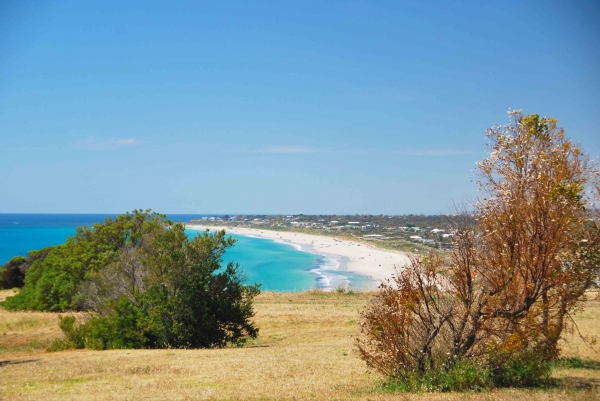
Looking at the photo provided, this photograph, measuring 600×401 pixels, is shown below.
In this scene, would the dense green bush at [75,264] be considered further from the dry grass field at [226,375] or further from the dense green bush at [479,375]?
the dense green bush at [479,375]

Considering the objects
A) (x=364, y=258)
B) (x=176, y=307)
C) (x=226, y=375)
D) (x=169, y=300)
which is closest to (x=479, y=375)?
(x=226, y=375)

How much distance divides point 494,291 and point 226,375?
805 centimetres

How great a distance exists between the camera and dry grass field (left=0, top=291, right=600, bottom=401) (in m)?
11.4

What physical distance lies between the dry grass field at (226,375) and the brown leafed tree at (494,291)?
1.15 meters

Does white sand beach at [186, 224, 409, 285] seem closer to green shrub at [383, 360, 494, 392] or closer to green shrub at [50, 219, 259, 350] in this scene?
green shrub at [50, 219, 259, 350]

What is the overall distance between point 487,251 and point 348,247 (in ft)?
426

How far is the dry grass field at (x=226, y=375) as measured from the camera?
449 inches

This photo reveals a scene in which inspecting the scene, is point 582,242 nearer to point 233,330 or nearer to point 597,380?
point 597,380

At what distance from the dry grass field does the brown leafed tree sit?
115 centimetres

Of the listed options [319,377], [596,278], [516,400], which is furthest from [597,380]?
[319,377]

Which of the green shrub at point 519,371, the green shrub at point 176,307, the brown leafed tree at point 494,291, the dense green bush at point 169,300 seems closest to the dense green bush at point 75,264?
the dense green bush at point 169,300

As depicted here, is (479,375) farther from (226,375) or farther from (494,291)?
(226,375)

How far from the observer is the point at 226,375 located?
14750 mm

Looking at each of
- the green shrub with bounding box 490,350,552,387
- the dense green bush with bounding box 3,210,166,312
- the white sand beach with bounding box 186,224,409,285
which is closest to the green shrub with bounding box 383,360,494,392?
the green shrub with bounding box 490,350,552,387
